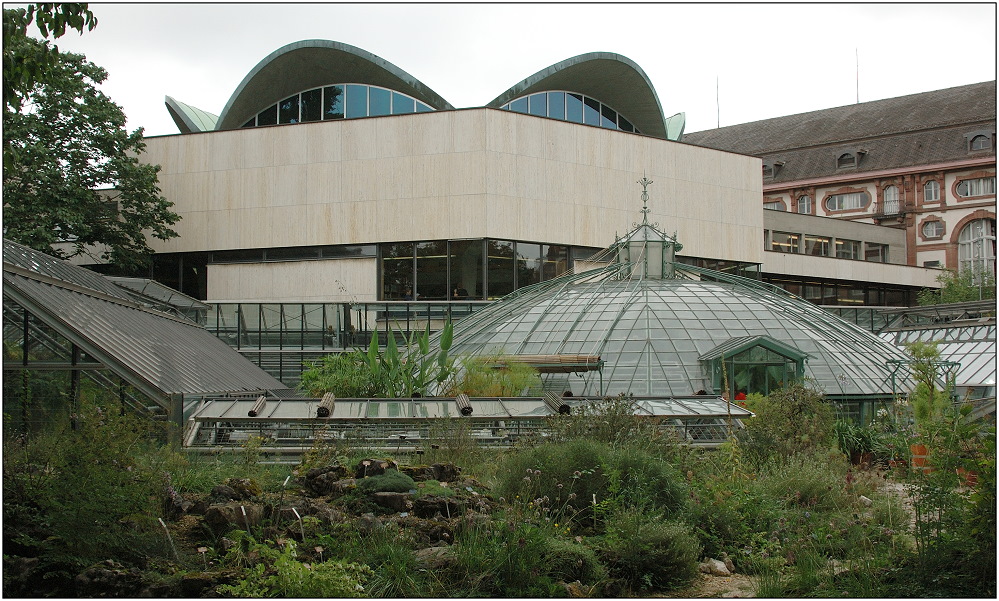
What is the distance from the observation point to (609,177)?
4000 centimetres

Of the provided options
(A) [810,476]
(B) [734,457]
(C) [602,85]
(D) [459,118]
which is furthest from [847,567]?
(C) [602,85]

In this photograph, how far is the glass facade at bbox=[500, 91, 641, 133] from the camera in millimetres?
46781

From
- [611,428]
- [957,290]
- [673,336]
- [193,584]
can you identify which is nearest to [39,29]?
[193,584]

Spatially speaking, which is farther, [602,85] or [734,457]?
[602,85]

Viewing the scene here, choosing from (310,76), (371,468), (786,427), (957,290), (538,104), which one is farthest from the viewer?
(957,290)

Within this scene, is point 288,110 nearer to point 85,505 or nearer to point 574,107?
point 574,107

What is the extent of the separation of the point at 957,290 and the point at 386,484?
60870 millimetres

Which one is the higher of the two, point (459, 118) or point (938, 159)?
point (938, 159)

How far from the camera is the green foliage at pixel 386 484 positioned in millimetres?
10477

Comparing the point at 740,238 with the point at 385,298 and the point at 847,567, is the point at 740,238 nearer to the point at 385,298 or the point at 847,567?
the point at 385,298

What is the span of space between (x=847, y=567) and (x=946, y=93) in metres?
82.7

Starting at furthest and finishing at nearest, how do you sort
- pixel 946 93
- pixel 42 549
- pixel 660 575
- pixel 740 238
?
1. pixel 946 93
2. pixel 740 238
3. pixel 660 575
4. pixel 42 549

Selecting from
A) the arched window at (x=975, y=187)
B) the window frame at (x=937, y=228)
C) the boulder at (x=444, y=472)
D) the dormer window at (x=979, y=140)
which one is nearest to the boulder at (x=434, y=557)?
the boulder at (x=444, y=472)

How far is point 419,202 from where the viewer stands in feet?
124
